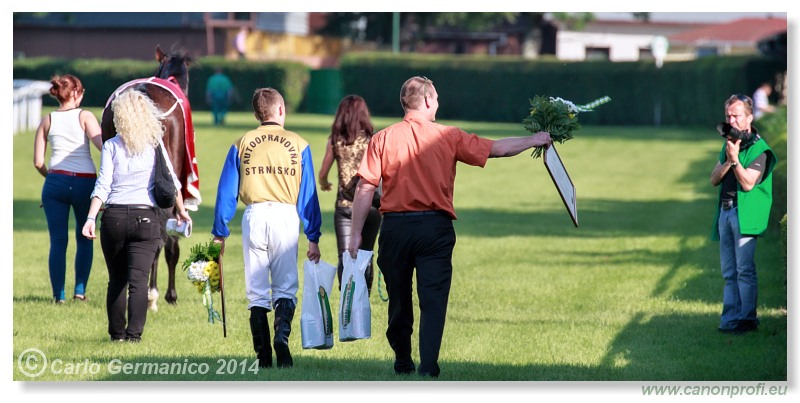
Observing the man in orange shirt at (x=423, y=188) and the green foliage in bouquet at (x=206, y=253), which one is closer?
the man in orange shirt at (x=423, y=188)

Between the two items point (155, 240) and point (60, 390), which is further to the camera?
point (155, 240)

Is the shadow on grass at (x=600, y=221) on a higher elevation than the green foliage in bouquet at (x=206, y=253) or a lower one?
lower

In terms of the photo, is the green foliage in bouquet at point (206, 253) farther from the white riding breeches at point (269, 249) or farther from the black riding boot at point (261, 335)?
the black riding boot at point (261, 335)

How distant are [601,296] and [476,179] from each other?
600 inches

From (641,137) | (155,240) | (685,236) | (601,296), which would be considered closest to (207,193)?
(685,236)

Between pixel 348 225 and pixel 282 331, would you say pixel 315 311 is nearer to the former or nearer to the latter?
pixel 282 331

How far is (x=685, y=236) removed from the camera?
17500 mm

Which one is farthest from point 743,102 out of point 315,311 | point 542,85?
point 542,85

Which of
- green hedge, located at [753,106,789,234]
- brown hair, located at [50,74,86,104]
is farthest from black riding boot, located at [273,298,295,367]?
green hedge, located at [753,106,789,234]

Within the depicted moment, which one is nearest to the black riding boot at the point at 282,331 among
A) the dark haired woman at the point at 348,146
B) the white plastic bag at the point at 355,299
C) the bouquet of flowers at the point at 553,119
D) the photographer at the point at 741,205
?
the white plastic bag at the point at 355,299

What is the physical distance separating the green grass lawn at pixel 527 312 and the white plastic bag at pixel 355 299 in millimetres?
319

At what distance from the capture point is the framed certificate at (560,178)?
26.2 ft

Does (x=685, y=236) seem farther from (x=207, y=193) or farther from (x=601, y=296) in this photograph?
(x=207, y=193)

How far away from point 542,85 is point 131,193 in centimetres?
4081
